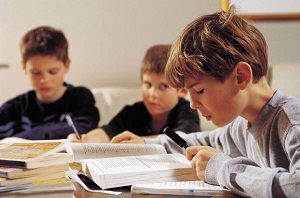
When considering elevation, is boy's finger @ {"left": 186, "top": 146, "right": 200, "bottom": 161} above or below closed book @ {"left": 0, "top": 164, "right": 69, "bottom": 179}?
below

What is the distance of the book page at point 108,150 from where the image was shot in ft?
4.47

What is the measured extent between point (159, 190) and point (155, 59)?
111 centimetres

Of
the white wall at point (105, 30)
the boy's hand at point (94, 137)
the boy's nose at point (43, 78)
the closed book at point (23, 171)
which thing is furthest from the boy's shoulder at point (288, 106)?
the white wall at point (105, 30)

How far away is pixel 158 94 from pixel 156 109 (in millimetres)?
75

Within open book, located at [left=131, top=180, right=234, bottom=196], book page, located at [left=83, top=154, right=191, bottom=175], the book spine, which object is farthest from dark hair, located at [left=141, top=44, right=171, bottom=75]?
the book spine

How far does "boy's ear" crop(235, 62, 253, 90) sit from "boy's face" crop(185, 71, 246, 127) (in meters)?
0.01

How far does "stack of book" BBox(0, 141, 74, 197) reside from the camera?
94 centimetres

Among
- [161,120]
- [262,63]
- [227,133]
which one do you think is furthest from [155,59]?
[262,63]

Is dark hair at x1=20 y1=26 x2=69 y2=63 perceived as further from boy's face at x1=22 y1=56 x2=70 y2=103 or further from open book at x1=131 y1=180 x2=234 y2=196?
open book at x1=131 y1=180 x2=234 y2=196

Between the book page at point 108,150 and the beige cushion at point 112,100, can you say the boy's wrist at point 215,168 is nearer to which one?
the book page at point 108,150

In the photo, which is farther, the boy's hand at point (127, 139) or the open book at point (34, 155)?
the boy's hand at point (127, 139)

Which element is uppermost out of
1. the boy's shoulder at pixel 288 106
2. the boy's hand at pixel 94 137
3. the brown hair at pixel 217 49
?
the brown hair at pixel 217 49

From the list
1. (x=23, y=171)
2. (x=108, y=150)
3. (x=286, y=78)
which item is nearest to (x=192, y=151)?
(x=108, y=150)

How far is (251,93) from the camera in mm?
1177
